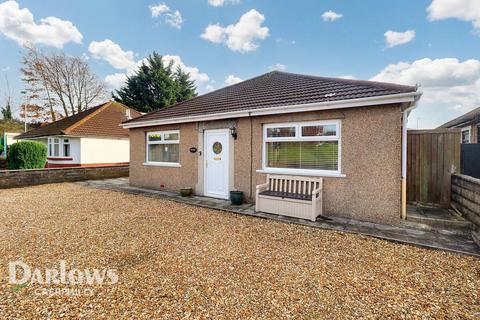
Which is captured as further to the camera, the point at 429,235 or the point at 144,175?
the point at 144,175

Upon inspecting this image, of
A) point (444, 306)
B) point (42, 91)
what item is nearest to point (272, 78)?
point (444, 306)

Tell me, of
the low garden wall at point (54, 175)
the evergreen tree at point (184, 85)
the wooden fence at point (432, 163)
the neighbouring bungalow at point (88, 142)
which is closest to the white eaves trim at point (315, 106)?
the wooden fence at point (432, 163)

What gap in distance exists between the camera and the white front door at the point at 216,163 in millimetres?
7517

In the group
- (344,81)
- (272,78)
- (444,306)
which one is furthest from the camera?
(272,78)

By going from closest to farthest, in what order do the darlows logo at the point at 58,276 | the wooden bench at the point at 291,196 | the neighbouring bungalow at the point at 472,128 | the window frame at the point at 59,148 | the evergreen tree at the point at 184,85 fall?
the darlows logo at the point at 58,276 < the wooden bench at the point at 291,196 < the neighbouring bungalow at the point at 472,128 < the window frame at the point at 59,148 < the evergreen tree at the point at 184,85

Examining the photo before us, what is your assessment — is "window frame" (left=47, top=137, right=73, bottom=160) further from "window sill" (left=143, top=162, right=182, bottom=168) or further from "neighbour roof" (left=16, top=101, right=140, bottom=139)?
"window sill" (left=143, top=162, right=182, bottom=168)

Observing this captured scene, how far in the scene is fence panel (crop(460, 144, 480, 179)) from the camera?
718 centimetres

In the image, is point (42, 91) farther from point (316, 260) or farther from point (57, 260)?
point (316, 260)

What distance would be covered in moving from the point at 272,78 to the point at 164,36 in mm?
10515

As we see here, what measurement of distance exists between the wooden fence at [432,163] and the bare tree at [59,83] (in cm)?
3285

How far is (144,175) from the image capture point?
A: 9.85 meters

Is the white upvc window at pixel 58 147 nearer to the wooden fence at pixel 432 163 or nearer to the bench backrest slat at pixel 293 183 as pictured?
the bench backrest slat at pixel 293 183

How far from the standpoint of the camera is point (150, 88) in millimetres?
27516

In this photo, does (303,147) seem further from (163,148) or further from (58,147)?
(58,147)
